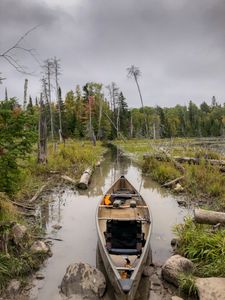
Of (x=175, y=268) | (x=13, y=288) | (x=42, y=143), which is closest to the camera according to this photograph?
(x=13, y=288)

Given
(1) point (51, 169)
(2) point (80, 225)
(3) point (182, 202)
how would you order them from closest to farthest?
(2) point (80, 225) → (3) point (182, 202) → (1) point (51, 169)

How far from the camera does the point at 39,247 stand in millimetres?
7828

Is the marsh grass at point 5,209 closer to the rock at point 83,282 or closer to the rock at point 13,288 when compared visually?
the rock at point 13,288

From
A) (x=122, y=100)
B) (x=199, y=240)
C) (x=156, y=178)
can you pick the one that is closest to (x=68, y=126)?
(x=122, y=100)

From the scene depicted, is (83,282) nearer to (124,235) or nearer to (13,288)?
(13,288)

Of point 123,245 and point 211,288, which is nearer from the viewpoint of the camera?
point 211,288

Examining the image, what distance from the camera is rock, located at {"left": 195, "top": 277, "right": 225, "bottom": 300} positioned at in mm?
5694

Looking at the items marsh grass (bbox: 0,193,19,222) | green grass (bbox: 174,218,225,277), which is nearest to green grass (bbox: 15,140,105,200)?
marsh grass (bbox: 0,193,19,222)

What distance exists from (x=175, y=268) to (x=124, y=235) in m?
1.40

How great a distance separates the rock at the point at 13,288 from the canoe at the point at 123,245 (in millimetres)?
1799

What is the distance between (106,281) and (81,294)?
759mm

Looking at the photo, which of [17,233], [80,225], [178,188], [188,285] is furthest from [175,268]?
[178,188]

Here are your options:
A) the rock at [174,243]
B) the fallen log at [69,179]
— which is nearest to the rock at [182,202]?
the rock at [174,243]

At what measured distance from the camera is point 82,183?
16.1 meters
